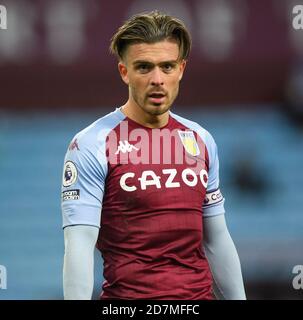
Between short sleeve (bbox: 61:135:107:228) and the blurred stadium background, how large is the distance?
3.33 metres

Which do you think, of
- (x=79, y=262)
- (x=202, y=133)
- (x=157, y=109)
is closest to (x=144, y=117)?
(x=157, y=109)

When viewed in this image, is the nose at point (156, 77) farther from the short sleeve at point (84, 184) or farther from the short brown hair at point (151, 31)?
the short sleeve at point (84, 184)

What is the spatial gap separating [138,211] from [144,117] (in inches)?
18.8

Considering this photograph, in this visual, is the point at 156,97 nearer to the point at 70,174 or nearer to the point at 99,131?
the point at 99,131

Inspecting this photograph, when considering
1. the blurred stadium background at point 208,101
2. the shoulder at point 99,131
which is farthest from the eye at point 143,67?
the blurred stadium background at point 208,101

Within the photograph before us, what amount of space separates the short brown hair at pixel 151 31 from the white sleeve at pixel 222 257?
85 centimetres

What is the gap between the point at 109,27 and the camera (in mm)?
7746

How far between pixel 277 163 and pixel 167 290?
4160 mm

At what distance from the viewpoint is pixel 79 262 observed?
3.97m

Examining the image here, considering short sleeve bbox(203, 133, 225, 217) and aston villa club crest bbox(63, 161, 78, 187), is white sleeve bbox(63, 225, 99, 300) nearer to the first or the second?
aston villa club crest bbox(63, 161, 78, 187)

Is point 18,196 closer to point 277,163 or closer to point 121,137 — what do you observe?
point 277,163

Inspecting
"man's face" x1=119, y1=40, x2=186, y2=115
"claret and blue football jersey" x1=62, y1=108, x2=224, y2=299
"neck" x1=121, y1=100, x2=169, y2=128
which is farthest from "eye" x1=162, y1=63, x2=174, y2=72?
"claret and blue football jersey" x1=62, y1=108, x2=224, y2=299

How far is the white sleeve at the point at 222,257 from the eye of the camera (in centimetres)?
441

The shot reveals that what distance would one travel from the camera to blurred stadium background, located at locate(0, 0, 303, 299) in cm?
748
